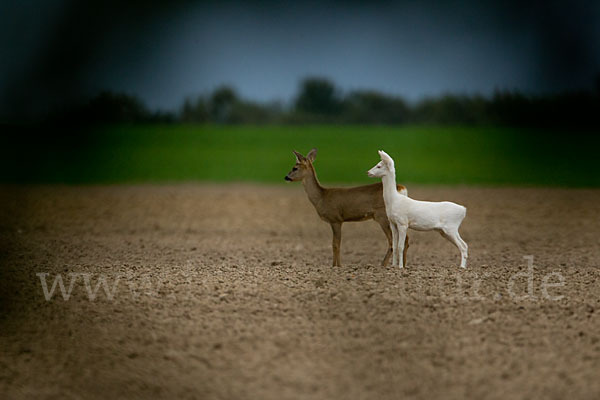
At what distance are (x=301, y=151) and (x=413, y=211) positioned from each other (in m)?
14.9

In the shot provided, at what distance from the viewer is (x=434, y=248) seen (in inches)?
348

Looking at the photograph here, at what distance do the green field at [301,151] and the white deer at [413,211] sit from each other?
1240cm

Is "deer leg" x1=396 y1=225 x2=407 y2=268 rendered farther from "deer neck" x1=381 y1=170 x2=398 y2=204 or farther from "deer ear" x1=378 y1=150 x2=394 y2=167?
"deer ear" x1=378 y1=150 x2=394 y2=167

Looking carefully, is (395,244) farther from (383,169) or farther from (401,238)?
(383,169)

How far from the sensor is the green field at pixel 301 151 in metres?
18.5

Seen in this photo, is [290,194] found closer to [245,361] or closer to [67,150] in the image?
[67,150]

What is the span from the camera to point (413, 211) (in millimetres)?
5695

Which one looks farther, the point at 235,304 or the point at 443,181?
the point at 443,181

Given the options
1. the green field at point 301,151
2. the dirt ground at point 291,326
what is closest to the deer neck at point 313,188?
the dirt ground at point 291,326

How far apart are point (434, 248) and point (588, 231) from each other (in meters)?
2.86

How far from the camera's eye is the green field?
60.6 ft

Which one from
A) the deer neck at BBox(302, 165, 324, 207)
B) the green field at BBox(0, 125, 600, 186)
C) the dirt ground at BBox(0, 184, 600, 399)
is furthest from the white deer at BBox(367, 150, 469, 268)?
the green field at BBox(0, 125, 600, 186)

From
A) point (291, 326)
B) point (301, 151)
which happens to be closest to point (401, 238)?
point (291, 326)

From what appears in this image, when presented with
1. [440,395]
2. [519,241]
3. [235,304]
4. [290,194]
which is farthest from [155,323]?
[290,194]
